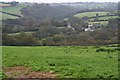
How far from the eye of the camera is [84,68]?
14.0 metres

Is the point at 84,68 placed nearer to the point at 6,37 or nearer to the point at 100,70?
the point at 100,70

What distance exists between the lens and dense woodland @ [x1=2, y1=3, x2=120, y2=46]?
4700 cm

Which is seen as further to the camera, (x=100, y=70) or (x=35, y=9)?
(x=35, y=9)

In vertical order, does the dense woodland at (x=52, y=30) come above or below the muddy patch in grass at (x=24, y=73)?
above

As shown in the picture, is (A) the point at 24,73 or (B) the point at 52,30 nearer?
(A) the point at 24,73

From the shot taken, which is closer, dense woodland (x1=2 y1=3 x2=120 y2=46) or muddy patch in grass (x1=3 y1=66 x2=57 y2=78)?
muddy patch in grass (x1=3 y1=66 x2=57 y2=78)

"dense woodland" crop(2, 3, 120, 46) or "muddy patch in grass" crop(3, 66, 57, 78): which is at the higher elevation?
"dense woodland" crop(2, 3, 120, 46)

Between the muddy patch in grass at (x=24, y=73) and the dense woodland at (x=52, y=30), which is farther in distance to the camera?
the dense woodland at (x=52, y=30)

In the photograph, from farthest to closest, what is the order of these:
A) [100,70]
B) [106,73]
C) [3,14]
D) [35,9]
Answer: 1. [35,9]
2. [3,14]
3. [100,70]
4. [106,73]

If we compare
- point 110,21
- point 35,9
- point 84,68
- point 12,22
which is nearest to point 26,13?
point 35,9

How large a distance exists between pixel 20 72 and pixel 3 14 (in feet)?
291

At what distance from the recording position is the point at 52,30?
7444 cm

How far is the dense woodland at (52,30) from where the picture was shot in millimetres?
47000

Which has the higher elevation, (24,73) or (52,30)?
(52,30)
